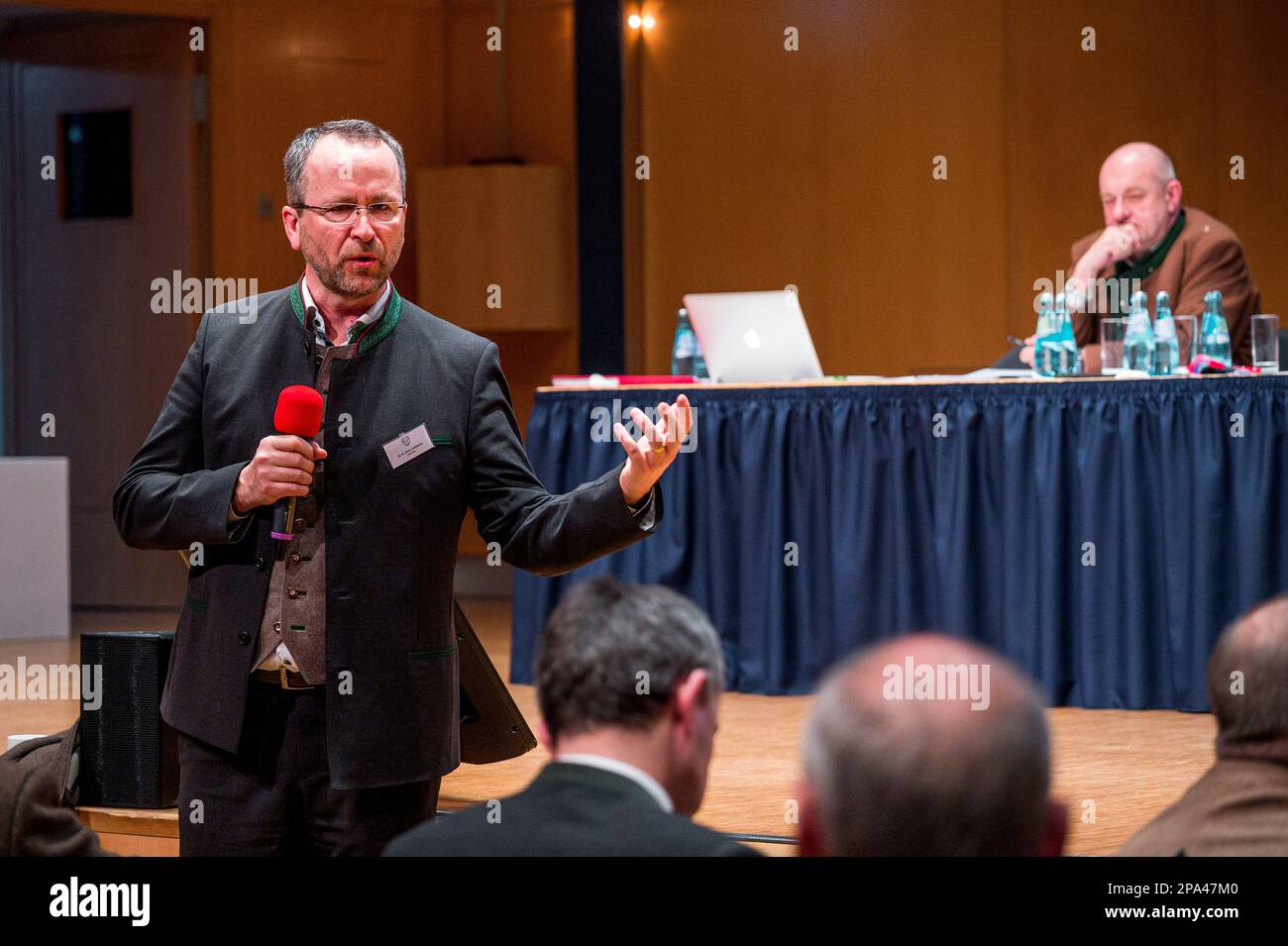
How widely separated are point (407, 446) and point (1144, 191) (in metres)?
4.02

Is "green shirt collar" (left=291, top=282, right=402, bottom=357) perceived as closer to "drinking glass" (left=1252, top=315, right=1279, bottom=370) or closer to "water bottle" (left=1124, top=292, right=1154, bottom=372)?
"water bottle" (left=1124, top=292, right=1154, bottom=372)

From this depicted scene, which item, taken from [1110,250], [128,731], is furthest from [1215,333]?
[128,731]

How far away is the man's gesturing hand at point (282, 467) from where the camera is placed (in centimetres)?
192

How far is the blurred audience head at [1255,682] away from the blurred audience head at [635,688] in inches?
17.7

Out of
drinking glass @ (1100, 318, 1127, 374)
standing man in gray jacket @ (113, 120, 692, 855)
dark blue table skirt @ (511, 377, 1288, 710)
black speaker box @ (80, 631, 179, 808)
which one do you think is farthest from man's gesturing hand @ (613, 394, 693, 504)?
drinking glass @ (1100, 318, 1127, 374)

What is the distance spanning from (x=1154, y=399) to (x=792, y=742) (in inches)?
58.2

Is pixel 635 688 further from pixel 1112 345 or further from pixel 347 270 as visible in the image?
pixel 1112 345

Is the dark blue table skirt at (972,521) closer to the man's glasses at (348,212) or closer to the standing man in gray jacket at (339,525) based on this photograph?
the standing man in gray jacket at (339,525)

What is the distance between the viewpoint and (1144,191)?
5508 millimetres

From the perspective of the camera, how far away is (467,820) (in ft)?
4.39

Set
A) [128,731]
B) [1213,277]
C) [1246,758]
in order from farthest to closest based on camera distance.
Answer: [1213,277] → [128,731] → [1246,758]
